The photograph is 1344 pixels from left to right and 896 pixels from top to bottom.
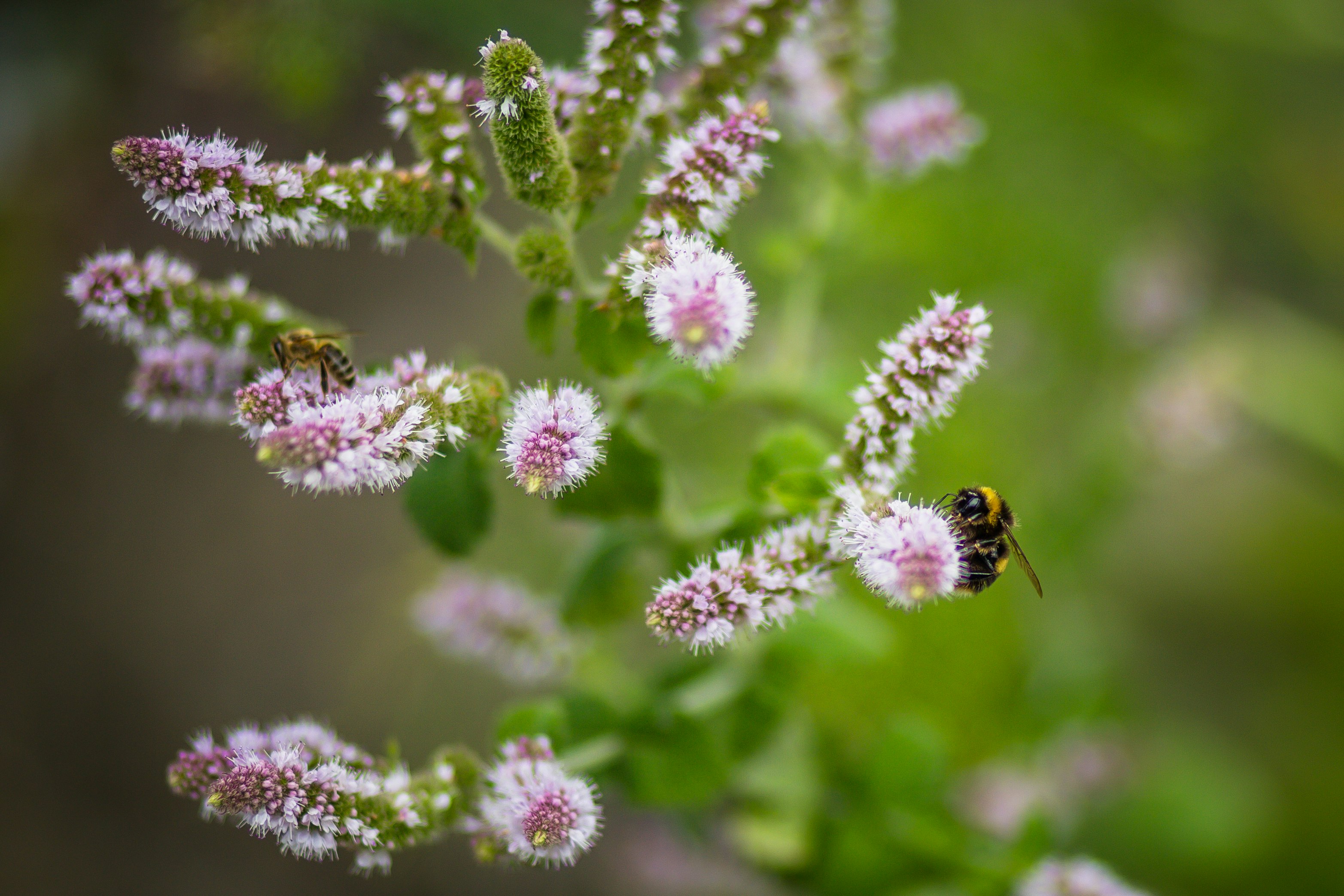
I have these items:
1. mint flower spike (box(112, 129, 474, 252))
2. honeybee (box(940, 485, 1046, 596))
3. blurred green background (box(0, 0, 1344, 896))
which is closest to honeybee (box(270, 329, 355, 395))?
mint flower spike (box(112, 129, 474, 252))

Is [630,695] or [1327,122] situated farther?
[1327,122]

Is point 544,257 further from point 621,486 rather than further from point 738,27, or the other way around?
point 738,27

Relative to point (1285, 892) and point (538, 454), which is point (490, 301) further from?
point (1285, 892)

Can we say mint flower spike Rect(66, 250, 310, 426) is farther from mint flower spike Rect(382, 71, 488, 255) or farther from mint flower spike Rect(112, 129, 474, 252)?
mint flower spike Rect(382, 71, 488, 255)

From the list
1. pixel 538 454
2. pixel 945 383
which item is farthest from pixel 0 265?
pixel 945 383

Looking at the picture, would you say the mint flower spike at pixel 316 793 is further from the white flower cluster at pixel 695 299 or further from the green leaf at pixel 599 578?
the white flower cluster at pixel 695 299

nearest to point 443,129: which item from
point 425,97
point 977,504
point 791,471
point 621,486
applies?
point 425,97
